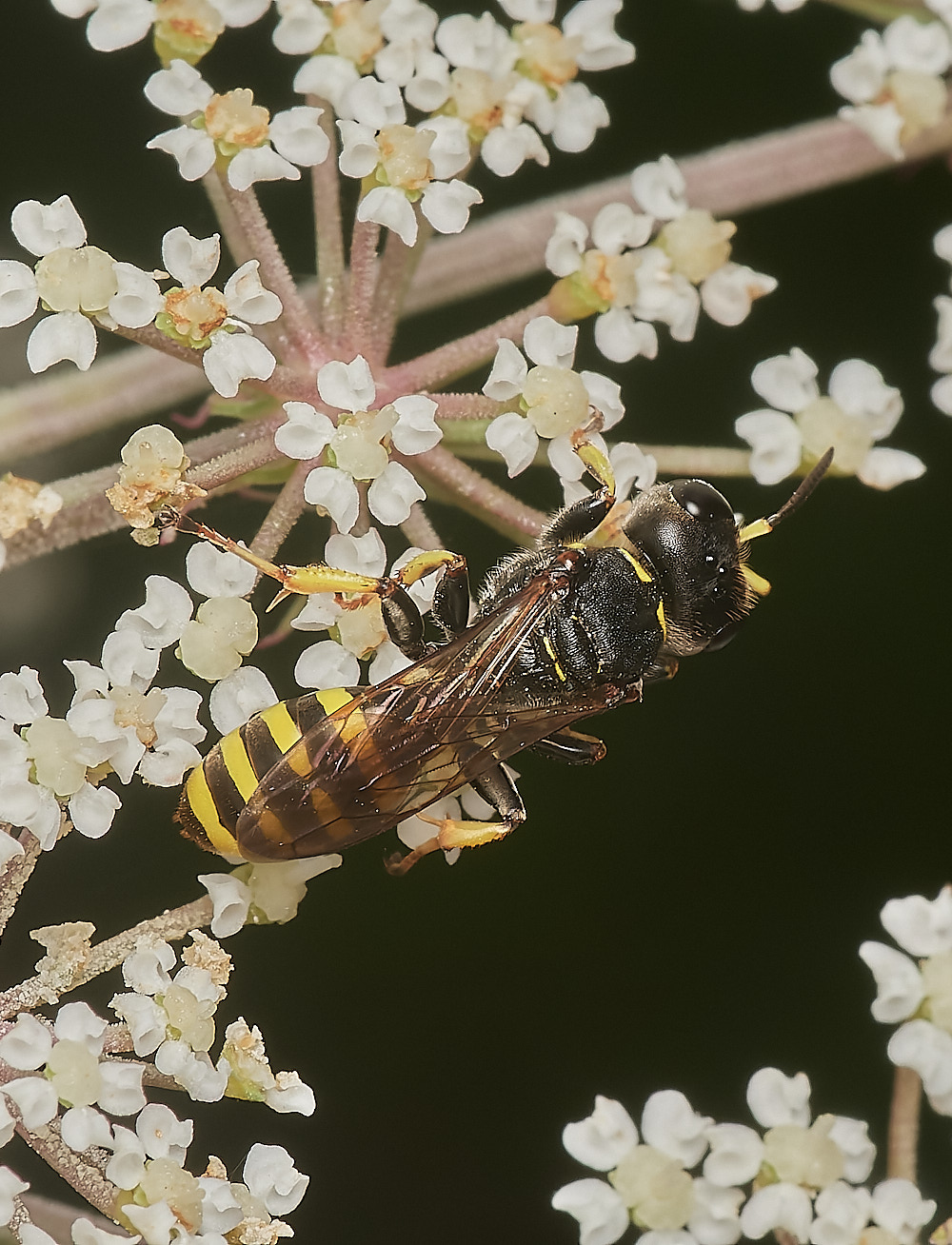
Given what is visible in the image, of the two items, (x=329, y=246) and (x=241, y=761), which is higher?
(x=329, y=246)

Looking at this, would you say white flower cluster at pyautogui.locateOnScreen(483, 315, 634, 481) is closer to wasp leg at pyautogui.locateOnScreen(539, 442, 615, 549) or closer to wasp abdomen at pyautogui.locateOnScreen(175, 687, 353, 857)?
wasp leg at pyautogui.locateOnScreen(539, 442, 615, 549)

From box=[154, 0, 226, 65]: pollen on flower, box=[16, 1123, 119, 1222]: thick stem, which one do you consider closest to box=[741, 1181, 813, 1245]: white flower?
box=[16, 1123, 119, 1222]: thick stem

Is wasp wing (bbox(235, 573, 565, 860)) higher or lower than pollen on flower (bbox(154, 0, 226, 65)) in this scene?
lower

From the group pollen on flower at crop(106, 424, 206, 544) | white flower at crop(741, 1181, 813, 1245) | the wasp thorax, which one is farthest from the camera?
white flower at crop(741, 1181, 813, 1245)

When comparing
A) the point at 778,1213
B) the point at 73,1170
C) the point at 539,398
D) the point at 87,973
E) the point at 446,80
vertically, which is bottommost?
the point at 778,1213

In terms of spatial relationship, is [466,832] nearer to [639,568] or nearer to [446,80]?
[639,568]

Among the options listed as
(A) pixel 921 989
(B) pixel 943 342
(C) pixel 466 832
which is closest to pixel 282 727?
(C) pixel 466 832

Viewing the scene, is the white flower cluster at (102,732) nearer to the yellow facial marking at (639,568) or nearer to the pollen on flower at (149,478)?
the pollen on flower at (149,478)
